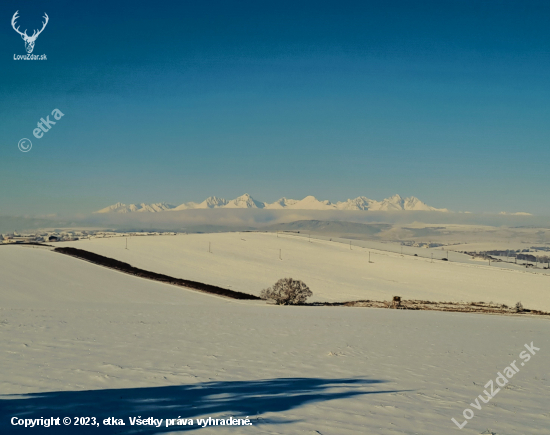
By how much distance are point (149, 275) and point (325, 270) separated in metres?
33.8

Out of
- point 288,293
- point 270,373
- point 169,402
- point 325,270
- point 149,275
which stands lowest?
point 325,270

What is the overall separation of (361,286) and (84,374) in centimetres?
5775

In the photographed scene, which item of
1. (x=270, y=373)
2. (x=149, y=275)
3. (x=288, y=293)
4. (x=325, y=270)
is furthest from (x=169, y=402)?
(x=325, y=270)

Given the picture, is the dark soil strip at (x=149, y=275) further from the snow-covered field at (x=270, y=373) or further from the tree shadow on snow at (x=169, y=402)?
the tree shadow on snow at (x=169, y=402)

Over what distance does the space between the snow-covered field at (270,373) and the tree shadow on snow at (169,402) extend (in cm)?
3

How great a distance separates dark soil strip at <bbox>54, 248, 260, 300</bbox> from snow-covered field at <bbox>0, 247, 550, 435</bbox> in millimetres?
23111

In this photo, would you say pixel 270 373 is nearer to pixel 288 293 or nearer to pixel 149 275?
pixel 288 293

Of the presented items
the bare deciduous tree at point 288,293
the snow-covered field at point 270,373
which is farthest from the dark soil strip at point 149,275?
the snow-covered field at point 270,373

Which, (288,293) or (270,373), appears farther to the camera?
(288,293)

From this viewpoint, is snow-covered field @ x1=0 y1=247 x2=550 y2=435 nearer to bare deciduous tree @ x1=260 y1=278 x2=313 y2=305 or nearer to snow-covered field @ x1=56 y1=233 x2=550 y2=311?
bare deciduous tree @ x1=260 y1=278 x2=313 y2=305

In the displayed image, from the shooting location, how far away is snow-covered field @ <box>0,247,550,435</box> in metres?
8.95

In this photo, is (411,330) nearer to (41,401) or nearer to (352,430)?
(352,430)

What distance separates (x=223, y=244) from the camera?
103 metres

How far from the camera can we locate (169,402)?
9539mm
